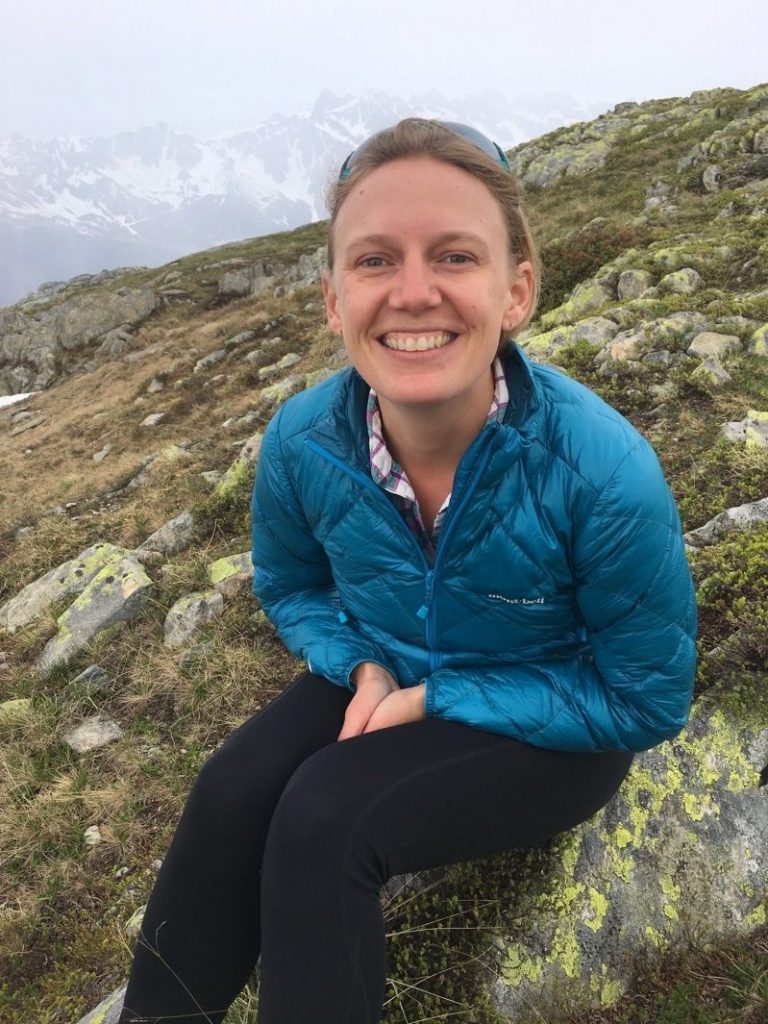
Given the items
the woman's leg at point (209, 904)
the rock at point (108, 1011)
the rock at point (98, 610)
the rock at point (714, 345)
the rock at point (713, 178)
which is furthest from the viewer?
the rock at point (713, 178)

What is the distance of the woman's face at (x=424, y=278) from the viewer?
2.07 meters

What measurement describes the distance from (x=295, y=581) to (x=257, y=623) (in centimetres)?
264

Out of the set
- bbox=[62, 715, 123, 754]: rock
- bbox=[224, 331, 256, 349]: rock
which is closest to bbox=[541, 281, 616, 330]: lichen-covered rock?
bbox=[62, 715, 123, 754]: rock

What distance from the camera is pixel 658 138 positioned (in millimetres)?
26219

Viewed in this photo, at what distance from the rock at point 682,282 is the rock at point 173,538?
836 cm

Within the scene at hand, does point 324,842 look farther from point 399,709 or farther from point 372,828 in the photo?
point 399,709

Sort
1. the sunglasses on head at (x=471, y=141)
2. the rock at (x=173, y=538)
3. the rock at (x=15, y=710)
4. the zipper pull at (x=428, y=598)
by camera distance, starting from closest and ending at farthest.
A: the sunglasses on head at (x=471, y=141) → the zipper pull at (x=428, y=598) → the rock at (x=15, y=710) → the rock at (x=173, y=538)

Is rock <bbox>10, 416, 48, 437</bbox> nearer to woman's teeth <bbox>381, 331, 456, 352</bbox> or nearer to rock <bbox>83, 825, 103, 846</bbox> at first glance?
rock <bbox>83, 825, 103, 846</bbox>

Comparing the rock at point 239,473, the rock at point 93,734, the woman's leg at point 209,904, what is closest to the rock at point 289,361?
the rock at point 239,473

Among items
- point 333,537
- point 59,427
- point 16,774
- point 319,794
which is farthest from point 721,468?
point 59,427

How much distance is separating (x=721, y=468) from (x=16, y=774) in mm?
6610

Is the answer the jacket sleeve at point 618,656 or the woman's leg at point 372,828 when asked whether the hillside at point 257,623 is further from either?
the jacket sleeve at point 618,656

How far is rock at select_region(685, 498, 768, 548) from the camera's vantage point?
4.21 meters

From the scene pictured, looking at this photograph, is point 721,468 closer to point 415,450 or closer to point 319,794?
point 415,450
